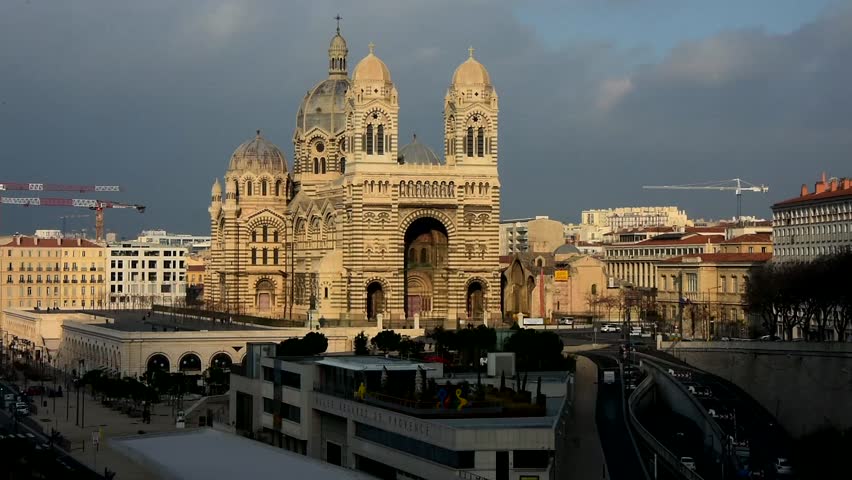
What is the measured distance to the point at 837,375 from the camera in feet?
268

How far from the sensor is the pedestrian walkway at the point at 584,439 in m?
57.9

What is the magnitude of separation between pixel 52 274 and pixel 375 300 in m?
58.6

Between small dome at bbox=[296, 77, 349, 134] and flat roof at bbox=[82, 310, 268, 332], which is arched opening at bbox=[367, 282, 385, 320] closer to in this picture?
flat roof at bbox=[82, 310, 268, 332]

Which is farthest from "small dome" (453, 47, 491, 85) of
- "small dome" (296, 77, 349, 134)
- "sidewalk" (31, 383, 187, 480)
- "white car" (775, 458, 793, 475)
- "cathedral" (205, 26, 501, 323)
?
"white car" (775, 458, 793, 475)

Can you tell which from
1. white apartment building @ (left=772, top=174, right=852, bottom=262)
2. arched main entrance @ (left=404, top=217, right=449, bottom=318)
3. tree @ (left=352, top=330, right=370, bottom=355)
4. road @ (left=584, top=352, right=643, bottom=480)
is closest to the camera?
road @ (left=584, top=352, right=643, bottom=480)

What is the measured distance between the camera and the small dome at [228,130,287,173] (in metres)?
137

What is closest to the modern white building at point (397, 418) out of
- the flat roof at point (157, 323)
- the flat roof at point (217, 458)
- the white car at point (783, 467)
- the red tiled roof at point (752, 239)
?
the flat roof at point (217, 458)

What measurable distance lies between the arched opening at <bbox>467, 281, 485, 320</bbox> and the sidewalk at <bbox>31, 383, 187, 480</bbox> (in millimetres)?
29640

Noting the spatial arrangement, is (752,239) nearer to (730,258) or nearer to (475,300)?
(730,258)

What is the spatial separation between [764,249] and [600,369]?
197 feet

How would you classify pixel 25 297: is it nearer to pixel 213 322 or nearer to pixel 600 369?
pixel 213 322

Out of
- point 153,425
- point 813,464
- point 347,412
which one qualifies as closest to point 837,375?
point 813,464

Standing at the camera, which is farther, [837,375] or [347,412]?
[837,375]

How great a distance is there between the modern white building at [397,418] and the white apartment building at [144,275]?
93.5m
